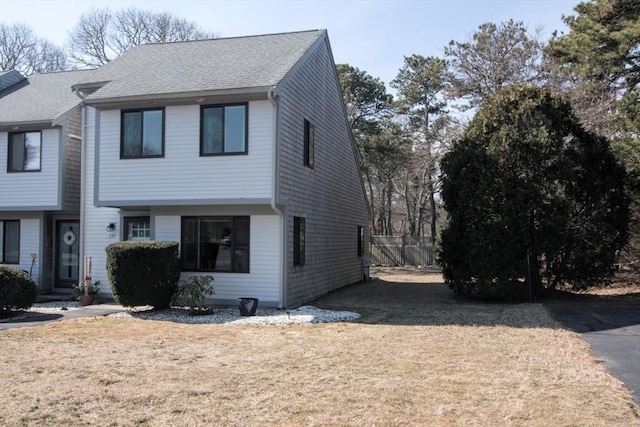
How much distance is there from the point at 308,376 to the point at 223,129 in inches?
289

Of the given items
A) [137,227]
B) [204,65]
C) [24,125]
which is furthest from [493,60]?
[24,125]

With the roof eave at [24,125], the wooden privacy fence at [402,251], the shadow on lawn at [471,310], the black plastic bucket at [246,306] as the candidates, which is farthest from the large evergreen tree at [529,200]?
the wooden privacy fence at [402,251]

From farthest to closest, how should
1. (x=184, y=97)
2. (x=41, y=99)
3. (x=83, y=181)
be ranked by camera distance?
(x=41, y=99) < (x=83, y=181) < (x=184, y=97)

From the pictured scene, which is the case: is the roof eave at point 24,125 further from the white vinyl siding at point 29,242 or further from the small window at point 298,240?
the small window at point 298,240

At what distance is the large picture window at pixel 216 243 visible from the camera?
1220 centimetres

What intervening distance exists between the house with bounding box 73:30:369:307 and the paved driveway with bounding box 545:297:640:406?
5955 millimetres

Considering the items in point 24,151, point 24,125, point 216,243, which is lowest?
point 216,243

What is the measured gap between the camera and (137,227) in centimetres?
1381

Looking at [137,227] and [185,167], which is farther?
[137,227]

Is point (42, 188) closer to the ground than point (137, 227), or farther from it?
farther from it

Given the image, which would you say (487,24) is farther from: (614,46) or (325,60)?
(325,60)

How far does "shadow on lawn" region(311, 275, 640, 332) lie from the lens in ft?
→ 32.9

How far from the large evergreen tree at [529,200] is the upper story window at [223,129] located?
5435 millimetres

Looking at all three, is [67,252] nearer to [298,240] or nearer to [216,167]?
[216,167]
